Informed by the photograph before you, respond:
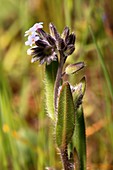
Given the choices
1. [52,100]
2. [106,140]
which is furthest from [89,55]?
[52,100]

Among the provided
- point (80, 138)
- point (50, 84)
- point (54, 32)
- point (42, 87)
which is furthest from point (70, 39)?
point (42, 87)

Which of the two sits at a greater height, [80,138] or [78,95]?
[78,95]

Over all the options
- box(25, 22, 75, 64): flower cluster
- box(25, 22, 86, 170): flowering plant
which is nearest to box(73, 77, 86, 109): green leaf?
box(25, 22, 86, 170): flowering plant

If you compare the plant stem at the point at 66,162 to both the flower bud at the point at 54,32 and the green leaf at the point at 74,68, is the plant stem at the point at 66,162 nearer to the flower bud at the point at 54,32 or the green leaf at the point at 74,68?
the green leaf at the point at 74,68

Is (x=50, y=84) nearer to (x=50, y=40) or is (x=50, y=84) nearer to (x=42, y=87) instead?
(x=50, y=40)

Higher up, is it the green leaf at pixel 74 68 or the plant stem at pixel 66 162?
the green leaf at pixel 74 68

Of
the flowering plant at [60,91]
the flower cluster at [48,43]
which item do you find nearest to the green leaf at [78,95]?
the flowering plant at [60,91]

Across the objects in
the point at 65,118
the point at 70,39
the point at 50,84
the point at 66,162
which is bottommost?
the point at 66,162
